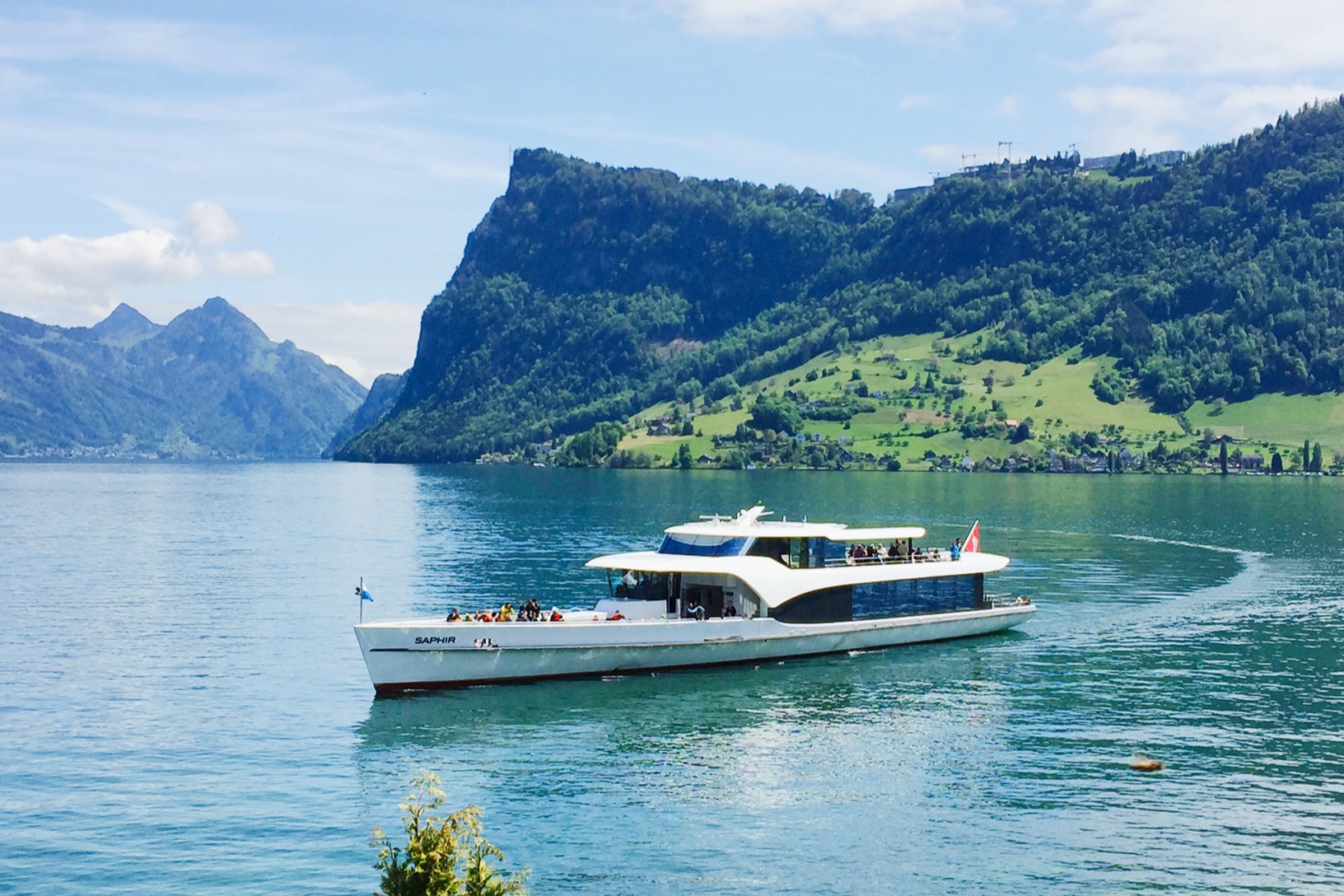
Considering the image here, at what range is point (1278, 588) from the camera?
94562 mm

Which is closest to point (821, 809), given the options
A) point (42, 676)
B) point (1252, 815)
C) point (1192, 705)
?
point (1252, 815)

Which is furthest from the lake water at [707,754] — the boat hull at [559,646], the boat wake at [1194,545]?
the boat wake at [1194,545]

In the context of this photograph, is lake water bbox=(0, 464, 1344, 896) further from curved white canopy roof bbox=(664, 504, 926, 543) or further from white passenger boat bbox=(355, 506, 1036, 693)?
curved white canopy roof bbox=(664, 504, 926, 543)

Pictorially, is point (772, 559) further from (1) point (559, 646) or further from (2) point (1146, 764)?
(2) point (1146, 764)

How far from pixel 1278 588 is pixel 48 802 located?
266 ft

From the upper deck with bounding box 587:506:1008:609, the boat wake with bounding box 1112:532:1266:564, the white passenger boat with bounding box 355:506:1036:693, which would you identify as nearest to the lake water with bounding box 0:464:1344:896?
the white passenger boat with bounding box 355:506:1036:693

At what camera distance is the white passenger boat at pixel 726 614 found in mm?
57719

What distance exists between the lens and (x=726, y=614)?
211 feet

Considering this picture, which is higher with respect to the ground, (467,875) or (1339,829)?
(467,875)

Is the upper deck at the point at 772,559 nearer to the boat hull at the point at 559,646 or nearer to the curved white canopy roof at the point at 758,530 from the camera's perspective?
the curved white canopy roof at the point at 758,530

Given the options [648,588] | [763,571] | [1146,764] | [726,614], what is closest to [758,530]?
[763,571]

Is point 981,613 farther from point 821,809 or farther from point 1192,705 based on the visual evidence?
point 821,809

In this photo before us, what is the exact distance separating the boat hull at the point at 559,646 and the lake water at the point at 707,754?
940 millimetres

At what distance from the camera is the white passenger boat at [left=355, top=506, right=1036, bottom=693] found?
57.7 m
